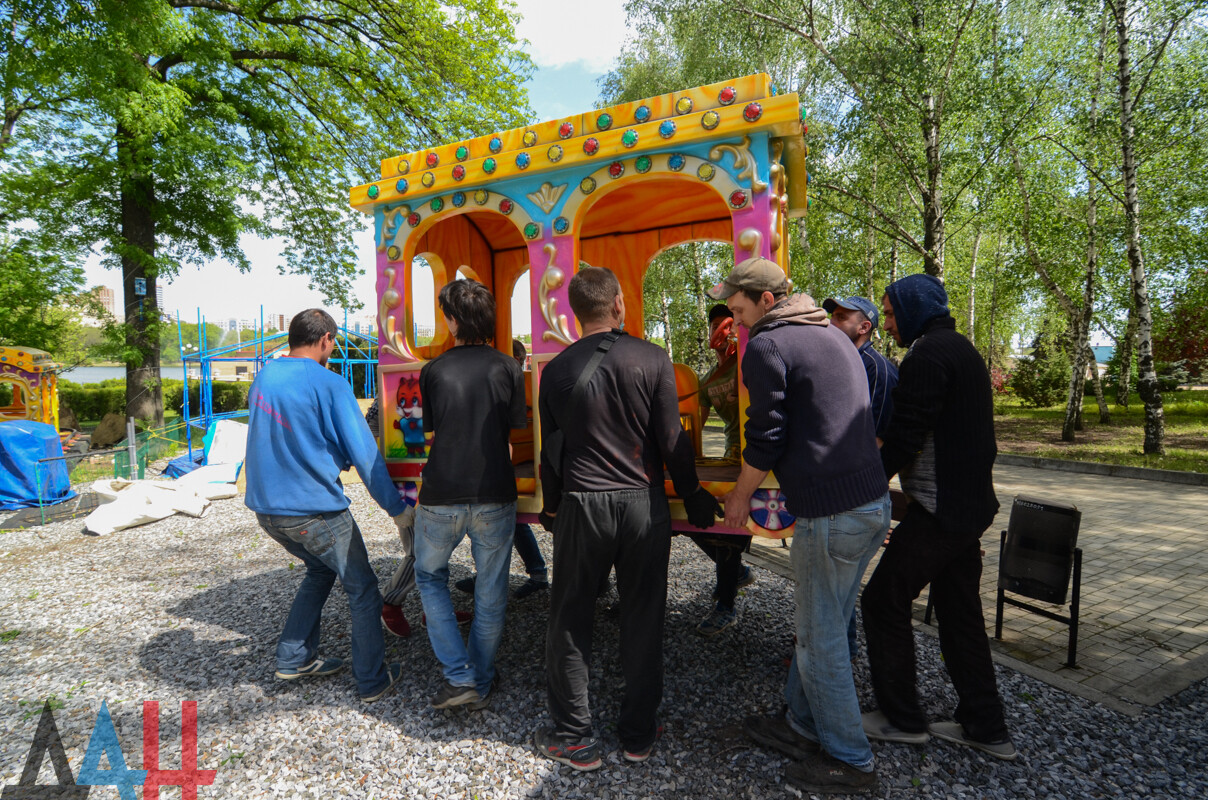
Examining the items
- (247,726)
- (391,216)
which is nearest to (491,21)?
(391,216)

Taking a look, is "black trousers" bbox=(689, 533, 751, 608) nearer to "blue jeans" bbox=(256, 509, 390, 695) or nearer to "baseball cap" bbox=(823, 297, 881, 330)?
"baseball cap" bbox=(823, 297, 881, 330)

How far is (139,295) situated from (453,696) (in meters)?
13.2

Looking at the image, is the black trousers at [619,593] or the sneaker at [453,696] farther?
the sneaker at [453,696]

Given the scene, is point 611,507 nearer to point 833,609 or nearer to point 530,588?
point 833,609

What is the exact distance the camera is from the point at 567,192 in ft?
10.7

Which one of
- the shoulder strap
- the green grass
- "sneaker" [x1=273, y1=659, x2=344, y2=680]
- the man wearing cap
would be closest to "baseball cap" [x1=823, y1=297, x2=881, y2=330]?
the man wearing cap

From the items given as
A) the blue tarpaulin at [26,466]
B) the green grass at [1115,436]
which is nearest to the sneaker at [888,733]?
the green grass at [1115,436]

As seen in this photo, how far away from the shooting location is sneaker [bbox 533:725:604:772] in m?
2.51

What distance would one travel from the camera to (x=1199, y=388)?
26.2m

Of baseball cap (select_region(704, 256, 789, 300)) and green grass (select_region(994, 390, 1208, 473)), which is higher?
baseball cap (select_region(704, 256, 789, 300))

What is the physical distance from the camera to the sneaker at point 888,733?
2.60m

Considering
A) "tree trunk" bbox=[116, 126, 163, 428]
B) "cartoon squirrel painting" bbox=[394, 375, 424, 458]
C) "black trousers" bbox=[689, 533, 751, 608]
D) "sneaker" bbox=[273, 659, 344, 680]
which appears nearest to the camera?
"sneaker" bbox=[273, 659, 344, 680]

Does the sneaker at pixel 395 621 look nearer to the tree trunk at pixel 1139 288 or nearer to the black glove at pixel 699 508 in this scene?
the black glove at pixel 699 508

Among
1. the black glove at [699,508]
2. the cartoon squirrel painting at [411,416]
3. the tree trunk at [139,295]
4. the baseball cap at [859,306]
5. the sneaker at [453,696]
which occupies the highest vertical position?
the tree trunk at [139,295]
